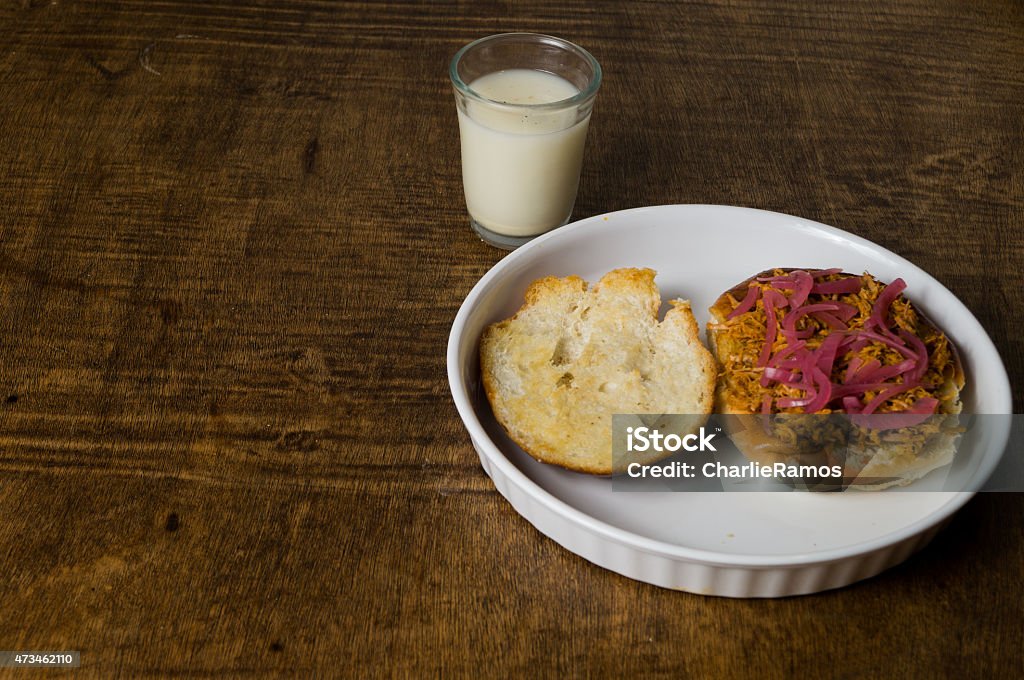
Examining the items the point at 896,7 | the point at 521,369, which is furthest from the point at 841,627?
the point at 896,7

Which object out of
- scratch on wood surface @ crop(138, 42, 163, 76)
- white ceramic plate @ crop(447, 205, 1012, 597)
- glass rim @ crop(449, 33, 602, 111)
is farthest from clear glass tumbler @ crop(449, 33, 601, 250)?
scratch on wood surface @ crop(138, 42, 163, 76)

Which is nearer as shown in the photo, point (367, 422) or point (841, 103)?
point (367, 422)

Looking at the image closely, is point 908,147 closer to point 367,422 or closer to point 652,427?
point 652,427

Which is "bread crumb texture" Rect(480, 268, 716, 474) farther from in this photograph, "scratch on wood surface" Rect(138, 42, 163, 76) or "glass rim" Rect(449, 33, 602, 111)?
"scratch on wood surface" Rect(138, 42, 163, 76)

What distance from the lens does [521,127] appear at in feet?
4.23

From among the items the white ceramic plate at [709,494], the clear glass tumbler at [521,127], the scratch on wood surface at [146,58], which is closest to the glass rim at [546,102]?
the clear glass tumbler at [521,127]

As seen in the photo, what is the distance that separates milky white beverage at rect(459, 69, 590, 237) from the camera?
4.23 ft

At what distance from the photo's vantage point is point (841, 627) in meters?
0.97

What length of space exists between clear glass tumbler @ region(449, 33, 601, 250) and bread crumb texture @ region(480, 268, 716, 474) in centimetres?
17

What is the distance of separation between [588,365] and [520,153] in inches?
13.0

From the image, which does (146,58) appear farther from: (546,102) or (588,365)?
(588,365)

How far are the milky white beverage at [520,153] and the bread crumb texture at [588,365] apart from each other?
172 mm

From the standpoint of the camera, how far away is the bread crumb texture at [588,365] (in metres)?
1.09

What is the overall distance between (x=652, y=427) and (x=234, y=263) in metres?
0.67
